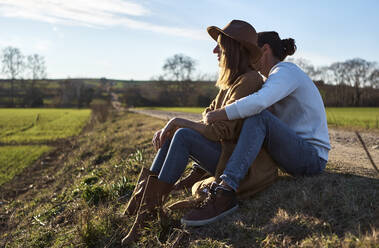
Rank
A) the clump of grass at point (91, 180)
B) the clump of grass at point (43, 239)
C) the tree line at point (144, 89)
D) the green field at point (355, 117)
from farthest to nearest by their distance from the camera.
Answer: the tree line at point (144, 89) → the green field at point (355, 117) → the clump of grass at point (91, 180) → the clump of grass at point (43, 239)

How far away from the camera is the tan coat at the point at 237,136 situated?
3.27 metres

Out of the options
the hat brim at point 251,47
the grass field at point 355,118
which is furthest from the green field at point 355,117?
the hat brim at point 251,47

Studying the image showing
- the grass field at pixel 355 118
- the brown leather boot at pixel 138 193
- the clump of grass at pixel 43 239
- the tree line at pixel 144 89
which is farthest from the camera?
the tree line at pixel 144 89

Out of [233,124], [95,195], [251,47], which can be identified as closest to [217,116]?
[233,124]

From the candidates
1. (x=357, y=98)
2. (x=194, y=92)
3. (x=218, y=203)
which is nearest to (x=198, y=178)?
(x=218, y=203)

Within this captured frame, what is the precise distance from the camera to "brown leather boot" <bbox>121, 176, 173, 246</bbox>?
3.34 m

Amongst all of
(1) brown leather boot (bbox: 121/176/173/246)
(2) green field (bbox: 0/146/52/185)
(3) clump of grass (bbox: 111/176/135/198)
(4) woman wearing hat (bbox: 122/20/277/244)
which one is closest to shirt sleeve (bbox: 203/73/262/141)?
(4) woman wearing hat (bbox: 122/20/277/244)

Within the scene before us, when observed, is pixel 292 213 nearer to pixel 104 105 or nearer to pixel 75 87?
pixel 104 105

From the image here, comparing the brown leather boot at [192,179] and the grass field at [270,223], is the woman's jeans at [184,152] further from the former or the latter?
the brown leather boot at [192,179]

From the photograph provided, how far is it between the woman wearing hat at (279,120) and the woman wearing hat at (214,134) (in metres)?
0.16

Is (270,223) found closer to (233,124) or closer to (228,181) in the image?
(228,181)

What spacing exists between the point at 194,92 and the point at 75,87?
3136 centimetres

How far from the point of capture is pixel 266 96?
10.0ft

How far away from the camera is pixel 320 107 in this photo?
135 inches
